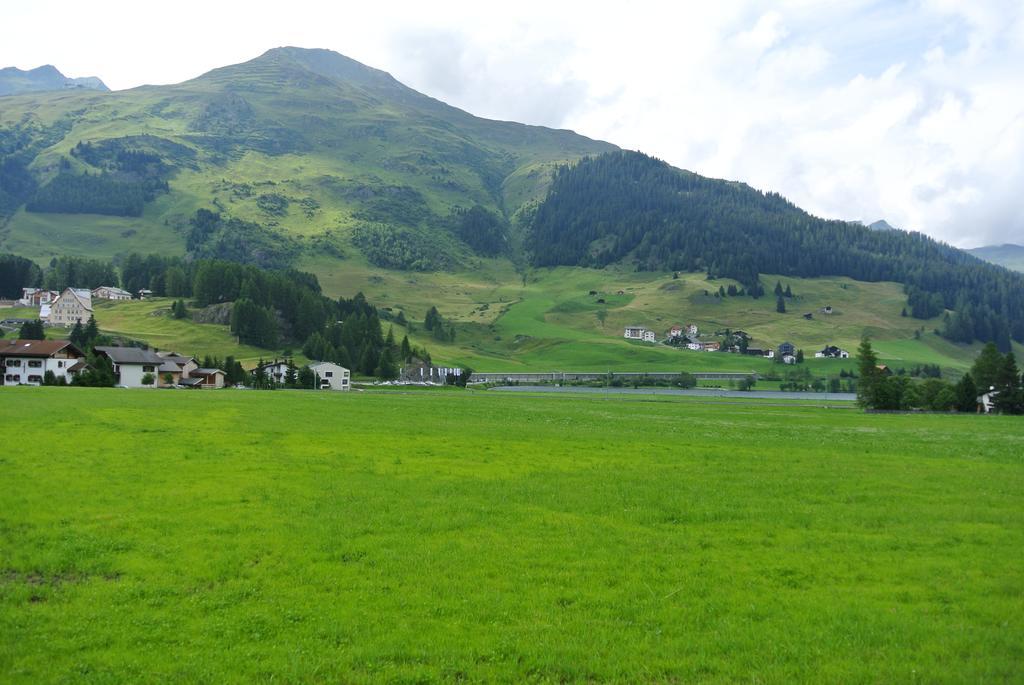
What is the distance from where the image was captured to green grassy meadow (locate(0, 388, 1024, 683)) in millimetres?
11383

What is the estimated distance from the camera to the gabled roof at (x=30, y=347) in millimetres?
119750

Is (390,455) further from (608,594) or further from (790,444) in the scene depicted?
(790,444)

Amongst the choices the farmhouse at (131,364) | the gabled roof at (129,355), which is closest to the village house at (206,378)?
the gabled roof at (129,355)

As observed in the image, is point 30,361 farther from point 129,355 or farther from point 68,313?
point 68,313

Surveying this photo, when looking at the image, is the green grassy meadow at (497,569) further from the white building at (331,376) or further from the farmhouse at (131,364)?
the white building at (331,376)

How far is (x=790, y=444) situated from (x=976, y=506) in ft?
63.4

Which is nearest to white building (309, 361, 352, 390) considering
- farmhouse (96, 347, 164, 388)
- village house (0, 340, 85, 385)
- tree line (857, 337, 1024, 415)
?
farmhouse (96, 347, 164, 388)

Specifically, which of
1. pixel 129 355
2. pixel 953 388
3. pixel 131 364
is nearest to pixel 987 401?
pixel 953 388

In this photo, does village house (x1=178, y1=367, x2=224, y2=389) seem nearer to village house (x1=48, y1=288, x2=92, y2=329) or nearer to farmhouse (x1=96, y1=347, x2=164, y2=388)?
farmhouse (x1=96, y1=347, x2=164, y2=388)

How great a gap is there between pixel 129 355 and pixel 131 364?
1.81m

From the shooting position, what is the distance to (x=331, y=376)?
151125 mm

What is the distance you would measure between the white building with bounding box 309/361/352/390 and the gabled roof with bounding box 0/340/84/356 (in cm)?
4429

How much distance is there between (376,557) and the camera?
16.2m

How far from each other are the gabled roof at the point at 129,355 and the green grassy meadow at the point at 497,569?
10356 cm
